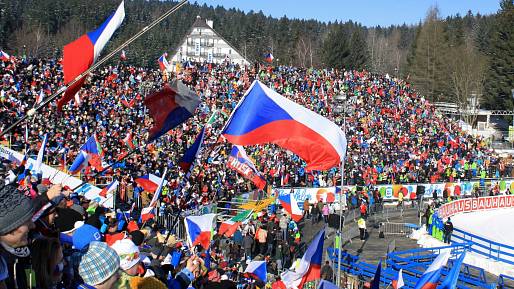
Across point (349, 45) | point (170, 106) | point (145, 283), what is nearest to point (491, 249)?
point (170, 106)

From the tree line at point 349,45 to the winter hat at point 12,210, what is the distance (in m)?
63.2

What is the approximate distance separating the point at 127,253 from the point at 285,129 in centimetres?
383

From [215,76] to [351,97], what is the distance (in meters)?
9.74

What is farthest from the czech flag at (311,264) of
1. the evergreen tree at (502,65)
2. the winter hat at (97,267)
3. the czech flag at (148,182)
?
the evergreen tree at (502,65)

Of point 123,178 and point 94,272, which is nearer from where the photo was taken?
point 94,272

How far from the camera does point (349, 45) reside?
280ft

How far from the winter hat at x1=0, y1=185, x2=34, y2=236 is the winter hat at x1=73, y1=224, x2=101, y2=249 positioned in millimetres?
1757

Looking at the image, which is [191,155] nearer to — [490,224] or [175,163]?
[175,163]

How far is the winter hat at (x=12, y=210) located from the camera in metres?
3.58

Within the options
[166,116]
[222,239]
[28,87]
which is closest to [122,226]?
[166,116]

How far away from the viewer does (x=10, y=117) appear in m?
24.8

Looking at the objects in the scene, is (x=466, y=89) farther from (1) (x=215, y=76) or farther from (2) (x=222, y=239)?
(2) (x=222, y=239)

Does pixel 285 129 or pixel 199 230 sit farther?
pixel 199 230

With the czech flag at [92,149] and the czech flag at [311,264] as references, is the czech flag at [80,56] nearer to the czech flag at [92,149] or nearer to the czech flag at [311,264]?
the czech flag at [311,264]
